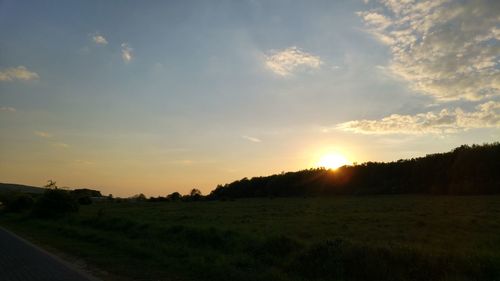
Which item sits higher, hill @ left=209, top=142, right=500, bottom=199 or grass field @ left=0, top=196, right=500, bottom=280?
hill @ left=209, top=142, right=500, bottom=199

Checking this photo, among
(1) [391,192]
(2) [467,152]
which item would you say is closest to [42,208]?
(1) [391,192]

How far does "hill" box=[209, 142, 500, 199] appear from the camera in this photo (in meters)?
66.4

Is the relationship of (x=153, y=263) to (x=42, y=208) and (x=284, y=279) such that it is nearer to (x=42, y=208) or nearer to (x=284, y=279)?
(x=284, y=279)

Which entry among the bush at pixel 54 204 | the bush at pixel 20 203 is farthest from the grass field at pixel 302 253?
the bush at pixel 20 203

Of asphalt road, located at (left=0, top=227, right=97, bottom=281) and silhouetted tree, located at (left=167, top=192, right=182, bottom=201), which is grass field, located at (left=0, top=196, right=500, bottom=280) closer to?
asphalt road, located at (left=0, top=227, right=97, bottom=281)

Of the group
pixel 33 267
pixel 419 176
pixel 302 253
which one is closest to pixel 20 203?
pixel 33 267

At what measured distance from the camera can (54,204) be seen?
147ft

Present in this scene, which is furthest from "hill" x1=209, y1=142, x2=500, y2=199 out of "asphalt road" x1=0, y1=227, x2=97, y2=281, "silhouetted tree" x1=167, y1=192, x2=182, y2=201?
"asphalt road" x1=0, y1=227, x2=97, y2=281

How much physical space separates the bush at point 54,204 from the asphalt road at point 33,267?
85.1 feet

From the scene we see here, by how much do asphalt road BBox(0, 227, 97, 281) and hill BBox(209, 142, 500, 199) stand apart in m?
58.4

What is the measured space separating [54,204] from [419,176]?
59114mm

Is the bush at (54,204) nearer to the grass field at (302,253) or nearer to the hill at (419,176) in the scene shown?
the grass field at (302,253)

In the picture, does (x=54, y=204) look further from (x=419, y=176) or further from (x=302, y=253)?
(x=419, y=176)

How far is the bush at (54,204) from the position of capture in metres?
44.6
